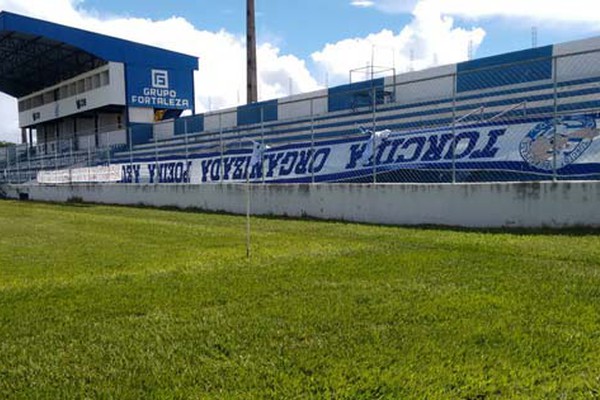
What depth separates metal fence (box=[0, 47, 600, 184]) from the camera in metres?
10.1

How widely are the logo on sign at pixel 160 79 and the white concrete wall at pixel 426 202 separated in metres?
22.4

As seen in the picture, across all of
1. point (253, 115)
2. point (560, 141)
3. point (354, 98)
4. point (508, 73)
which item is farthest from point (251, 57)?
point (560, 141)

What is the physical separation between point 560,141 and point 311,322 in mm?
7068

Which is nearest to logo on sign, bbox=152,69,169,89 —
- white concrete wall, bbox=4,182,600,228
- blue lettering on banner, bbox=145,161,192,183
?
blue lettering on banner, bbox=145,161,192,183

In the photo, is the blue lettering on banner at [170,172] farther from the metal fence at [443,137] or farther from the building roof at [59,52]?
the building roof at [59,52]

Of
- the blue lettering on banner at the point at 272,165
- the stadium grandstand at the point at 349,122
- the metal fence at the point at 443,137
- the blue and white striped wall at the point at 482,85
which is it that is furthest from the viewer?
the blue lettering on banner at the point at 272,165

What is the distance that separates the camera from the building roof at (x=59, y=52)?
3438 centimetres

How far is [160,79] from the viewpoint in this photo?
3912 cm

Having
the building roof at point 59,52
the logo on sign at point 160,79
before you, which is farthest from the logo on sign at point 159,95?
the building roof at point 59,52

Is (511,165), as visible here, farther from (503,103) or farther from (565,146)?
(503,103)

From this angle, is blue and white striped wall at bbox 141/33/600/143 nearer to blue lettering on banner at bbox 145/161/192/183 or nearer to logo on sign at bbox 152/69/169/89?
blue lettering on banner at bbox 145/161/192/183

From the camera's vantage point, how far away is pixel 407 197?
11836 mm

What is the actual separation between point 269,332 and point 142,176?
1914 centimetres

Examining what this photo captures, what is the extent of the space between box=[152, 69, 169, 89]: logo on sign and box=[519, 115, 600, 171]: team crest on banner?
106ft
